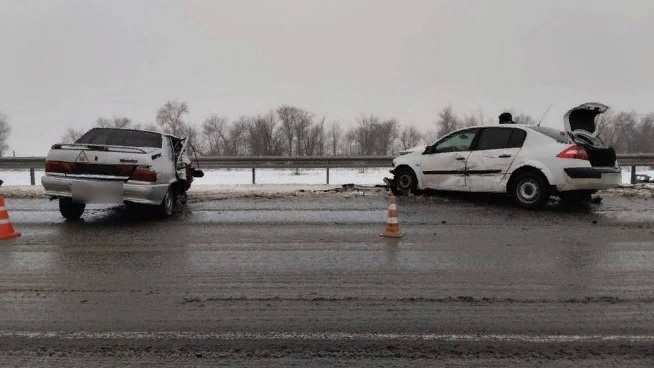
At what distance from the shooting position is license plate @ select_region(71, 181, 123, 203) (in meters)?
8.03

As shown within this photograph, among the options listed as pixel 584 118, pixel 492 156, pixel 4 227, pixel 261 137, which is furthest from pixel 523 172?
pixel 261 137

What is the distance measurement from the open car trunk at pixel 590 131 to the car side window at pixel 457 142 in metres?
1.91

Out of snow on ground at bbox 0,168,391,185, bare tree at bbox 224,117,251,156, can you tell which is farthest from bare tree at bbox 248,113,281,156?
snow on ground at bbox 0,168,391,185

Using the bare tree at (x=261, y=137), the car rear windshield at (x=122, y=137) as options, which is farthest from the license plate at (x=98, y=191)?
the bare tree at (x=261, y=137)

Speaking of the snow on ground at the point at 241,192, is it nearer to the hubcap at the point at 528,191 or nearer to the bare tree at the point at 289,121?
the hubcap at the point at 528,191

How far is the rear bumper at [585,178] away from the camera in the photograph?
916 centimetres

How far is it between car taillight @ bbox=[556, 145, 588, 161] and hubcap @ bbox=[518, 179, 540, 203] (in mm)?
737

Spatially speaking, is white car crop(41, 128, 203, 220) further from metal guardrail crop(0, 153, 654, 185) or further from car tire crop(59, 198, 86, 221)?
metal guardrail crop(0, 153, 654, 185)

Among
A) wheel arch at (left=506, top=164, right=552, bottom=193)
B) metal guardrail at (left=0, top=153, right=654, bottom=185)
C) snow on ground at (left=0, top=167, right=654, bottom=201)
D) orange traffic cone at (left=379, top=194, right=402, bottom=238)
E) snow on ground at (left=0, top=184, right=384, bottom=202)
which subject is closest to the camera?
orange traffic cone at (left=379, top=194, right=402, bottom=238)

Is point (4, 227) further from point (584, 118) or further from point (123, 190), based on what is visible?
point (584, 118)

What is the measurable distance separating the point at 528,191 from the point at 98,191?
7.90 m

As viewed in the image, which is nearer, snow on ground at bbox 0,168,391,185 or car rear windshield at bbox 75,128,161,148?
car rear windshield at bbox 75,128,161,148

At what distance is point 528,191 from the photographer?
31.8ft

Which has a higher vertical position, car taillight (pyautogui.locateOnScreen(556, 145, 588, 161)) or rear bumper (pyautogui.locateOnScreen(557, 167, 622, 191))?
car taillight (pyautogui.locateOnScreen(556, 145, 588, 161))
